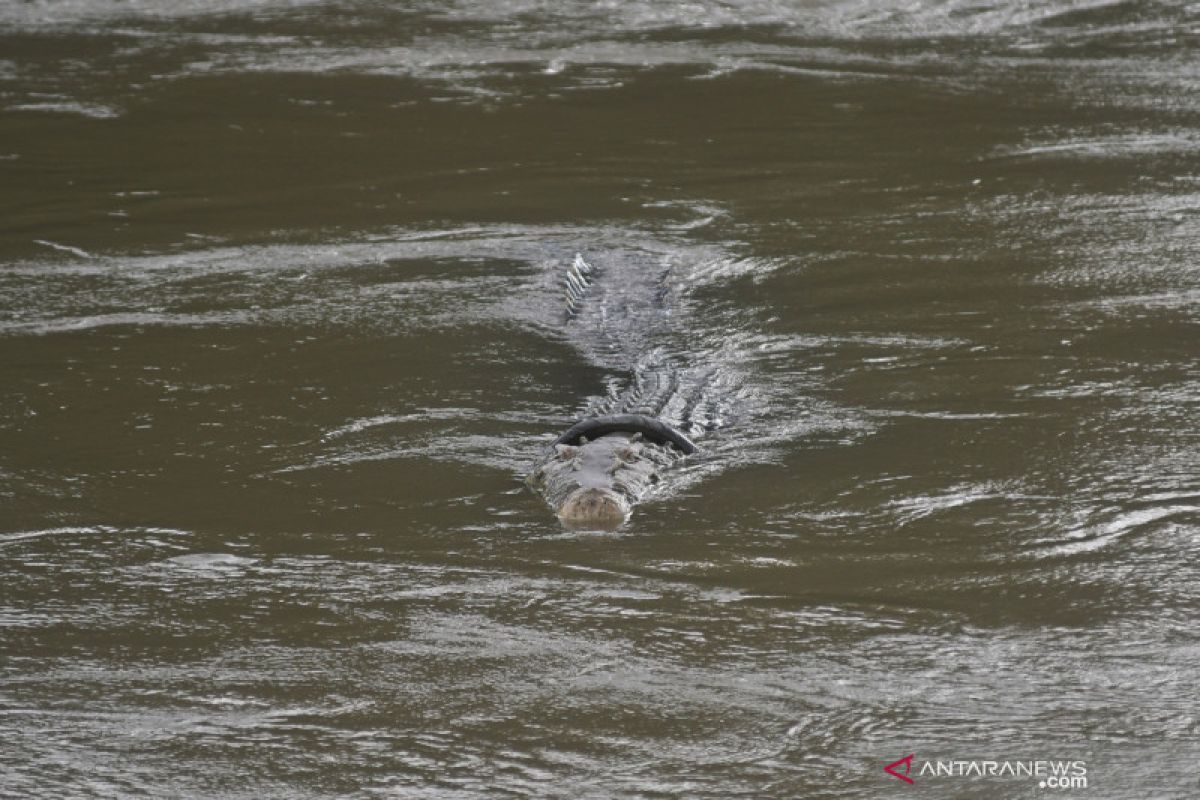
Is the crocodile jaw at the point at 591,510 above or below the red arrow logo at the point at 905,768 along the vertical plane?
above

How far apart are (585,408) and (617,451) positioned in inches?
31.2

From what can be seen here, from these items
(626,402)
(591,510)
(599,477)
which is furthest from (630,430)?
(591,510)

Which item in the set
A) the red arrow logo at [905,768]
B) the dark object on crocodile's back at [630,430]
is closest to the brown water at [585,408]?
the red arrow logo at [905,768]

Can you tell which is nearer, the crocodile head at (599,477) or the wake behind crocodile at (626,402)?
the crocodile head at (599,477)

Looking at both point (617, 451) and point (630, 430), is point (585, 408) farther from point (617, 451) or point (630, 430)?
point (617, 451)

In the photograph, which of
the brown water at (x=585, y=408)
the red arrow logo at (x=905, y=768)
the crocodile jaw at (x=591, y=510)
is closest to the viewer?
the red arrow logo at (x=905, y=768)

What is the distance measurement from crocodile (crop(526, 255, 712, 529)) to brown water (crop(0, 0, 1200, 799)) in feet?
0.32

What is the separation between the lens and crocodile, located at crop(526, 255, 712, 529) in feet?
15.9

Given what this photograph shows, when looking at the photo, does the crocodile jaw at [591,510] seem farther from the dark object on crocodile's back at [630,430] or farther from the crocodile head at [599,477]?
the dark object on crocodile's back at [630,430]

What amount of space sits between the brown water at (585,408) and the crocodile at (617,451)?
0.32 feet

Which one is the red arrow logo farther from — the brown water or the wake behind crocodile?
the wake behind crocodile

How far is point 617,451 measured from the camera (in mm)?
5281

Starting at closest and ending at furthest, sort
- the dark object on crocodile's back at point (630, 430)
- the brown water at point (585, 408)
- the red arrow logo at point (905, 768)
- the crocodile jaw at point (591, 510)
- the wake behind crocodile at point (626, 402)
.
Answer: the red arrow logo at point (905, 768) → the brown water at point (585, 408) → the crocodile jaw at point (591, 510) → the wake behind crocodile at point (626, 402) → the dark object on crocodile's back at point (630, 430)

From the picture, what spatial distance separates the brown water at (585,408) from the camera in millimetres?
3629
